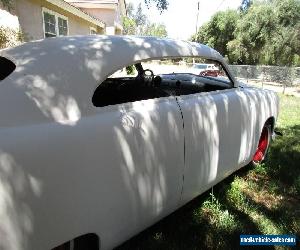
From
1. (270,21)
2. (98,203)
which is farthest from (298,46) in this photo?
(98,203)

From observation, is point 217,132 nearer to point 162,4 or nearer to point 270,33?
point 162,4

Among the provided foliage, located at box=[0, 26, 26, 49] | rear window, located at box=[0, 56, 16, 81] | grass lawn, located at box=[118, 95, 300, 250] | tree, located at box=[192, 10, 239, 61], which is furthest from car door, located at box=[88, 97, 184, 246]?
tree, located at box=[192, 10, 239, 61]

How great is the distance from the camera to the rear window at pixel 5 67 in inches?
85.7

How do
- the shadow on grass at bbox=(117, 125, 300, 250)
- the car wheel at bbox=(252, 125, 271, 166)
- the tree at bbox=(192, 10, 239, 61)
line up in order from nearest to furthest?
the shadow on grass at bbox=(117, 125, 300, 250) < the car wheel at bbox=(252, 125, 271, 166) < the tree at bbox=(192, 10, 239, 61)

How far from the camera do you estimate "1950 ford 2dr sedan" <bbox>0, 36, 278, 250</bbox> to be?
1.78 m

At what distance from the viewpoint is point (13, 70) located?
2139mm

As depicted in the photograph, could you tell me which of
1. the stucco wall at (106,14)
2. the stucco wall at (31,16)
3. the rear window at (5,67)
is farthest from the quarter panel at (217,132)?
the stucco wall at (106,14)

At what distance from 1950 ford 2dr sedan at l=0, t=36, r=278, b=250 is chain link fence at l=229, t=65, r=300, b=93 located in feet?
61.6

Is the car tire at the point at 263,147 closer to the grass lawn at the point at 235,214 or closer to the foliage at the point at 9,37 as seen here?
the grass lawn at the point at 235,214

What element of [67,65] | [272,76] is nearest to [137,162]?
[67,65]

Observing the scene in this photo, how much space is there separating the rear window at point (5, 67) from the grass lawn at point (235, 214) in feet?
5.15

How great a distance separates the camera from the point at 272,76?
24906mm

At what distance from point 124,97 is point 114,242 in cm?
107

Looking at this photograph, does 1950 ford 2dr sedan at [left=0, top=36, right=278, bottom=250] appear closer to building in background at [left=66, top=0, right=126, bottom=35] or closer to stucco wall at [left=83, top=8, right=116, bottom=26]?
building in background at [left=66, top=0, right=126, bottom=35]
